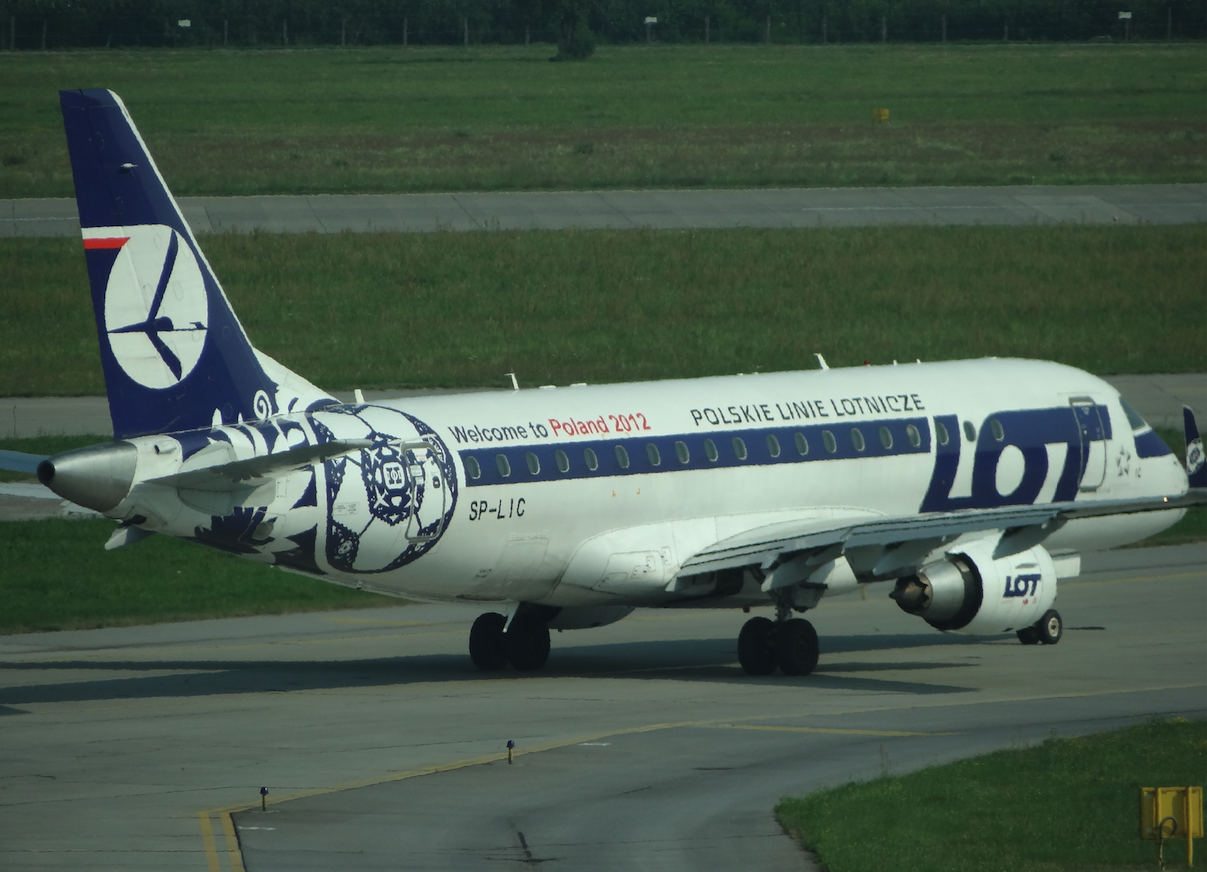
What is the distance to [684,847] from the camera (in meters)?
21.4

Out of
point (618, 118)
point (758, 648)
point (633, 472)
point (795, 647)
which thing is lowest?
point (758, 648)

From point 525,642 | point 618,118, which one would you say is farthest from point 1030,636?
point 618,118

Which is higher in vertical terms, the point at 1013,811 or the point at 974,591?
the point at 1013,811

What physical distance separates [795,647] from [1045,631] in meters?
6.27

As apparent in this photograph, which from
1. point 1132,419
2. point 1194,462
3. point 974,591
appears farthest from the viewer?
point 1132,419

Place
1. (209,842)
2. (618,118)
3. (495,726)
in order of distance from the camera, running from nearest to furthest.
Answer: (209,842) < (495,726) < (618,118)

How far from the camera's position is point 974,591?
106 feet

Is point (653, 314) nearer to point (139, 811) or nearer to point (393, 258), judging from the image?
point (393, 258)

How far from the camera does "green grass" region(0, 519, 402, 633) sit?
40.7 metres

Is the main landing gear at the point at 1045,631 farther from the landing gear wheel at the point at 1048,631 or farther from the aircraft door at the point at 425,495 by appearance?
the aircraft door at the point at 425,495

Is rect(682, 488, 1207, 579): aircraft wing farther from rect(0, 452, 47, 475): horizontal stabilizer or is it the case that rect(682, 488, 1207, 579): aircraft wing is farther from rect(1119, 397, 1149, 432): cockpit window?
rect(0, 452, 47, 475): horizontal stabilizer

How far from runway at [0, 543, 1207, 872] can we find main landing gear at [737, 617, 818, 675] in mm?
355

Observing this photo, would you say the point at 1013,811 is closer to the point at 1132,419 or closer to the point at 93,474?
the point at 93,474

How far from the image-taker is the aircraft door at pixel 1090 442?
3816 cm
